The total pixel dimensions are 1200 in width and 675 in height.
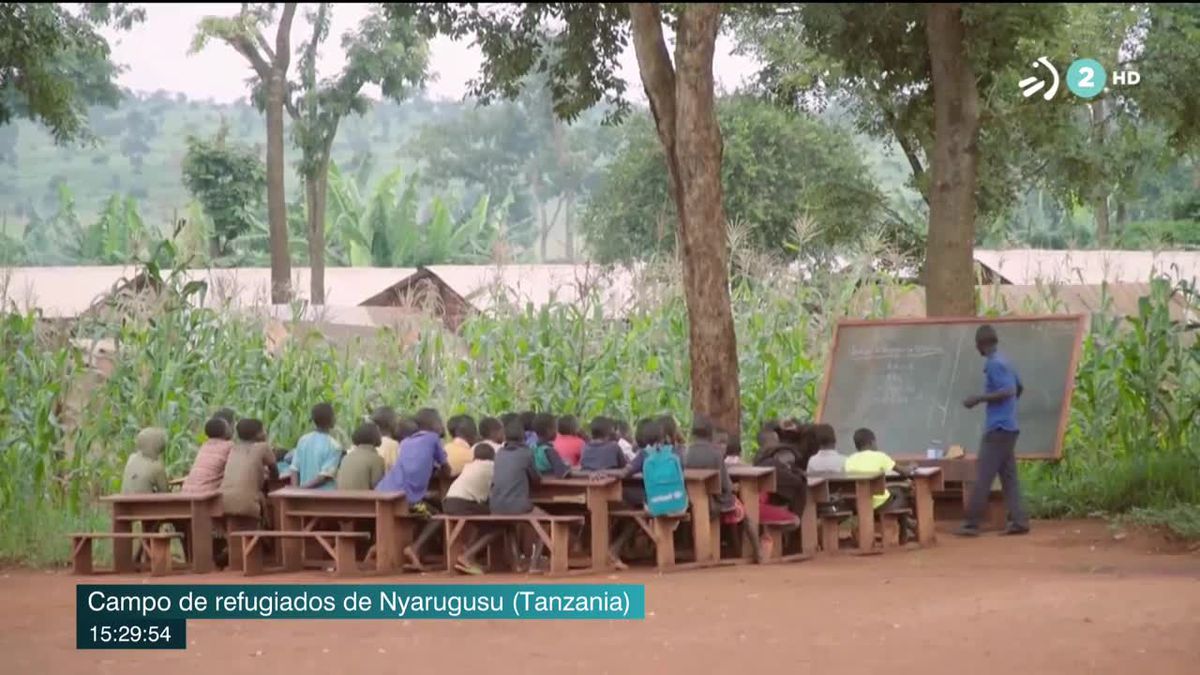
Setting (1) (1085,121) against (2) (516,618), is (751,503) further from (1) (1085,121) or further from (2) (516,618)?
(1) (1085,121)

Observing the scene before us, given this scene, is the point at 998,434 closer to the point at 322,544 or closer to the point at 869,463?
the point at 869,463

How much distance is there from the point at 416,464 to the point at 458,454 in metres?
0.72

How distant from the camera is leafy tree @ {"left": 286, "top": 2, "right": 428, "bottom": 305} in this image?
68.2ft

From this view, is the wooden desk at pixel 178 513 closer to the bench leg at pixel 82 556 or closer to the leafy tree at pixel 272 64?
the bench leg at pixel 82 556

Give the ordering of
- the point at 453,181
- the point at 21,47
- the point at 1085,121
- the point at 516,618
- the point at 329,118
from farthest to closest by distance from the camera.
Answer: the point at 453,181
the point at 329,118
the point at 1085,121
the point at 21,47
the point at 516,618

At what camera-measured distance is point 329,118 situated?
99.9 ft

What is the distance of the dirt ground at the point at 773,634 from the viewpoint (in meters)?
9.40

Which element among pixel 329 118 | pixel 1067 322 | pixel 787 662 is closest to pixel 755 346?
pixel 1067 322

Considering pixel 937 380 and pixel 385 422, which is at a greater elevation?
pixel 937 380

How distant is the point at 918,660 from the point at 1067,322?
7.94 meters

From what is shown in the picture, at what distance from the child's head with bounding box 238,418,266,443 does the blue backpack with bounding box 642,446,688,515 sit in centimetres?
323

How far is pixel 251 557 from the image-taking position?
14023 mm

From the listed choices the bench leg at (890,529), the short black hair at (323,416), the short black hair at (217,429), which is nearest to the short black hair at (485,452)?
the short black hair at (323,416)

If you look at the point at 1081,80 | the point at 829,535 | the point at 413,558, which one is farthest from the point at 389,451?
the point at 1081,80
